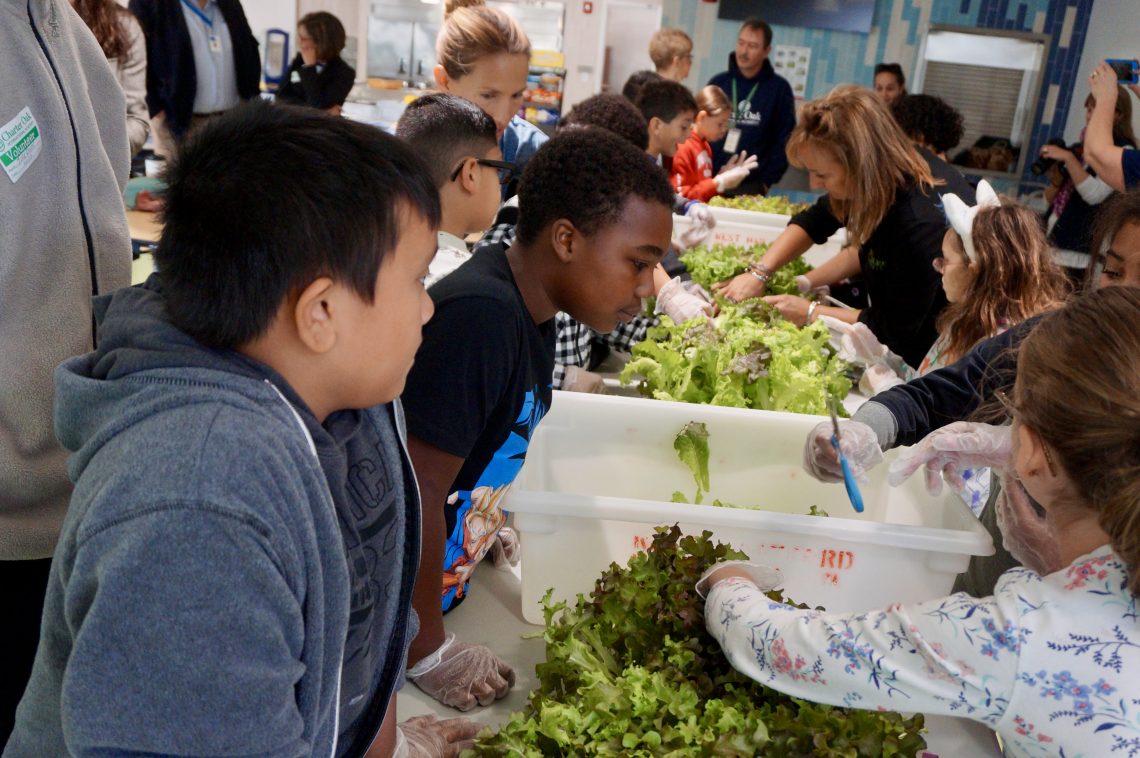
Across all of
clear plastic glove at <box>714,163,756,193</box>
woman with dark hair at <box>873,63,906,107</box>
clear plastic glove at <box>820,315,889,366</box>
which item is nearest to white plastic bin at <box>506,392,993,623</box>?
clear plastic glove at <box>820,315,889,366</box>

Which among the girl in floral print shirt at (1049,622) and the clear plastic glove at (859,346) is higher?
the girl in floral print shirt at (1049,622)

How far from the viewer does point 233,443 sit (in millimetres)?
685

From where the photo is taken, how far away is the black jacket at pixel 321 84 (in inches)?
197

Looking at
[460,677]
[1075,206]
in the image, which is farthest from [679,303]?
[1075,206]

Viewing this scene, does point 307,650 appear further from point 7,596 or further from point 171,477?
point 7,596

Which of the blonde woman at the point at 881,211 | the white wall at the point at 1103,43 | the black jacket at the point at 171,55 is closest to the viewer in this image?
the blonde woman at the point at 881,211

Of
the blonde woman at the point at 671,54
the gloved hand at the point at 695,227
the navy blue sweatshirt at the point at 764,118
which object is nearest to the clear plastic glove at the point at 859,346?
the gloved hand at the point at 695,227

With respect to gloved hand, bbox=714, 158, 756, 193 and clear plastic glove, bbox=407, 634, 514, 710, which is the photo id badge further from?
clear plastic glove, bbox=407, 634, 514, 710

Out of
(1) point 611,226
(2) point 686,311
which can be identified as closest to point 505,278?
(1) point 611,226

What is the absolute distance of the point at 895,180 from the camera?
270cm

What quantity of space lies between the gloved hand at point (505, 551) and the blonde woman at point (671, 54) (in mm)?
4212

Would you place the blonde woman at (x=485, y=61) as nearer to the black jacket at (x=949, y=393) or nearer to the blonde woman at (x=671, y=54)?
the black jacket at (x=949, y=393)

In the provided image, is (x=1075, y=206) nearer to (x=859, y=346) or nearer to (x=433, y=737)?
(x=859, y=346)

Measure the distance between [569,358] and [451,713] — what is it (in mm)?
1289
